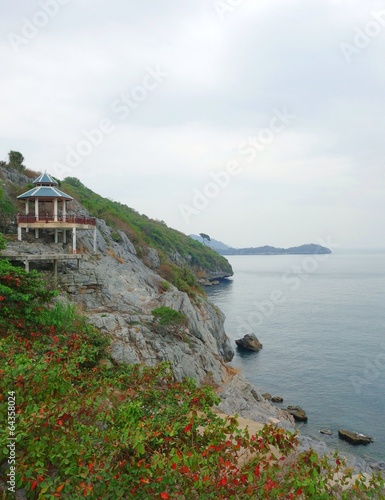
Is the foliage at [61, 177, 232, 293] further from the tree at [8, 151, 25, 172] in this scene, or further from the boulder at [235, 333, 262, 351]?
the boulder at [235, 333, 262, 351]

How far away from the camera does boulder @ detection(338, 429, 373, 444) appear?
1003 inches

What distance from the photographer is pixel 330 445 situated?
25.1 meters

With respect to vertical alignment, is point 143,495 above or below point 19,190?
below

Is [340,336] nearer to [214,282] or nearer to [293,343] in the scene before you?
[293,343]

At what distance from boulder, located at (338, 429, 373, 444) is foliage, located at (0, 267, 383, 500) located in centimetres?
2094

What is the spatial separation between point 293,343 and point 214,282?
63129 mm

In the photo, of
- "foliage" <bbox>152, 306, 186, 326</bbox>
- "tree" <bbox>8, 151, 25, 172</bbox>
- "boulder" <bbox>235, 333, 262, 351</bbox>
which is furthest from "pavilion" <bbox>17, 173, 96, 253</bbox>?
"boulder" <bbox>235, 333, 262, 351</bbox>

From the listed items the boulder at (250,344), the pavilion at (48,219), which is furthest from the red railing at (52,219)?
the boulder at (250,344)

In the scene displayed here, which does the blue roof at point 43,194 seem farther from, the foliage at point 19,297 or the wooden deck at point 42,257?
the foliage at point 19,297

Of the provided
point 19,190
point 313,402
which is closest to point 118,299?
point 19,190

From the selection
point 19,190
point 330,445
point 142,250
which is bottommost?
point 330,445

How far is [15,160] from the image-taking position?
35.8 m

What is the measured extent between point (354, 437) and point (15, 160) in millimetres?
36916

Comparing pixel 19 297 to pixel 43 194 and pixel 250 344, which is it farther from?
pixel 250 344
